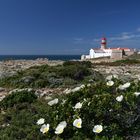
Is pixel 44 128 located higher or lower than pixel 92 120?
lower

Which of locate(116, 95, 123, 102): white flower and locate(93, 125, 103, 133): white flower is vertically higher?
locate(116, 95, 123, 102): white flower

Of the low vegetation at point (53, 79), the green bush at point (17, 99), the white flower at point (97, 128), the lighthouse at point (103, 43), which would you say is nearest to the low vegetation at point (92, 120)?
the white flower at point (97, 128)

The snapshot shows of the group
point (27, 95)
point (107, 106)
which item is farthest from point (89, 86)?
point (27, 95)

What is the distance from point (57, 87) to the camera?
12648 millimetres

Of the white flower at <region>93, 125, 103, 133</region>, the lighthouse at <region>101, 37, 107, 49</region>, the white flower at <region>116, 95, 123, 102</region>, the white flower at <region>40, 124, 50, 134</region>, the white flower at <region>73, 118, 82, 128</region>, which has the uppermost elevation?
the lighthouse at <region>101, 37, 107, 49</region>

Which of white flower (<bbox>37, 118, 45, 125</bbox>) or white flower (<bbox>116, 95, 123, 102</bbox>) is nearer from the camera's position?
white flower (<bbox>116, 95, 123, 102</bbox>)

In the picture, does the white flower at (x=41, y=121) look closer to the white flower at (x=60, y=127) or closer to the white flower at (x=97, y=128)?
the white flower at (x=60, y=127)

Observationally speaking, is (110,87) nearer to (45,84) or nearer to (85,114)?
(85,114)

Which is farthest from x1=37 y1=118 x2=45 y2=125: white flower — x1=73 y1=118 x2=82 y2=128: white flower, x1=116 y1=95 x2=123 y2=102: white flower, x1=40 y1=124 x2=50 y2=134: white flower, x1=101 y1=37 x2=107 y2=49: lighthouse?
x1=101 y1=37 x2=107 y2=49: lighthouse

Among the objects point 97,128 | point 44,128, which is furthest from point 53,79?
point 97,128

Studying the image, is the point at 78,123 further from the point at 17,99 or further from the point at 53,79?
the point at 53,79

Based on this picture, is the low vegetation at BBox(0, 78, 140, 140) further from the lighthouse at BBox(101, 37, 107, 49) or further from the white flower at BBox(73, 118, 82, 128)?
the lighthouse at BBox(101, 37, 107, 49)

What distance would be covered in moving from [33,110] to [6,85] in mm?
6706

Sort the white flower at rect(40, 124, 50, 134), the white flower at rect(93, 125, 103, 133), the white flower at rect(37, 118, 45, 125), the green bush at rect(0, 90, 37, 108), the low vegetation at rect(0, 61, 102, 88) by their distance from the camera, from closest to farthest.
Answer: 1. the white flower at rect(93, 125, 103, 133)
2. the white flower at rect(40, 124, 50, 134)
3. the white flower at rect(37, 118, 45, 125)
4. the green bush at rect(0, 90, 37, 108)
5. the low vegetation at rect(0, 61, 102, 88)
